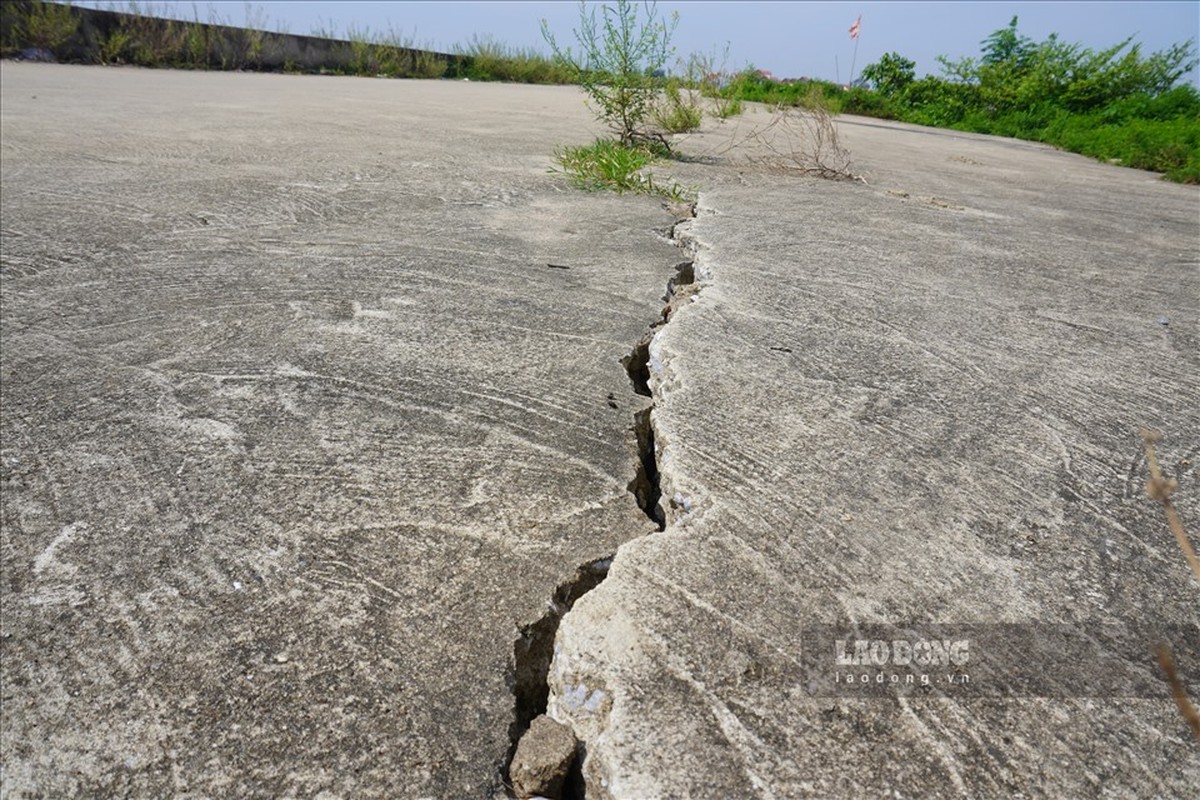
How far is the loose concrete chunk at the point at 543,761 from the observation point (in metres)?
0.76

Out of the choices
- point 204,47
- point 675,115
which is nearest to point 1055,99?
point 675,115

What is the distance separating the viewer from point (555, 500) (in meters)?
1.14

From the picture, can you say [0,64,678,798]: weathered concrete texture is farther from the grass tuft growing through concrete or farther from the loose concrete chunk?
the grass tuft growing through concrete

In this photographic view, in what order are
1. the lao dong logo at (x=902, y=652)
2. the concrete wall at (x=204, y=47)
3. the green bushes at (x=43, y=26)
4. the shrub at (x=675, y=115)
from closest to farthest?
the lao dong logo at (x=902, y=652), the shrub at (x=675, y=115), the green bushes at (x=43, y=26), the concrete wall at (x=204, y=47)

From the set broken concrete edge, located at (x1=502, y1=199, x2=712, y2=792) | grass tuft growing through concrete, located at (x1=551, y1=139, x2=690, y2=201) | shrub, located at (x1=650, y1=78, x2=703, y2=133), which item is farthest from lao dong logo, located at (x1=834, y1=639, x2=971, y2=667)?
shrub, located at (x1=650, y1=78, x2=703, y2=133)

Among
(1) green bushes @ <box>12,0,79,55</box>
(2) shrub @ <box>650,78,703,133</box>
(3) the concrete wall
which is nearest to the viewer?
(2) shrub @ <box>650,78,703,133</box>

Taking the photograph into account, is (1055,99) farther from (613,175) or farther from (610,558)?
(610,558)

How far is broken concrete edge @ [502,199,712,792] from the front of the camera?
0.84 m

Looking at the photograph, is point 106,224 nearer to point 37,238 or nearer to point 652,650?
point 37,238

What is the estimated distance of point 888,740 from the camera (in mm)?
779

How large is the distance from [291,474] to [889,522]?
0.83 metres

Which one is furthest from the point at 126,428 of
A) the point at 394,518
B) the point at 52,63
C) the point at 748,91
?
the point at 748,91

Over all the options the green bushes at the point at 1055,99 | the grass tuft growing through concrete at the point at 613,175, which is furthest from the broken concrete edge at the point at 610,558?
the green bushes at the point at 1055,99

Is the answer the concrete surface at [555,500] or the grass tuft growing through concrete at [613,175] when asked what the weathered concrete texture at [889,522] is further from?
the grass tuft growing through concrete at [613,175]
